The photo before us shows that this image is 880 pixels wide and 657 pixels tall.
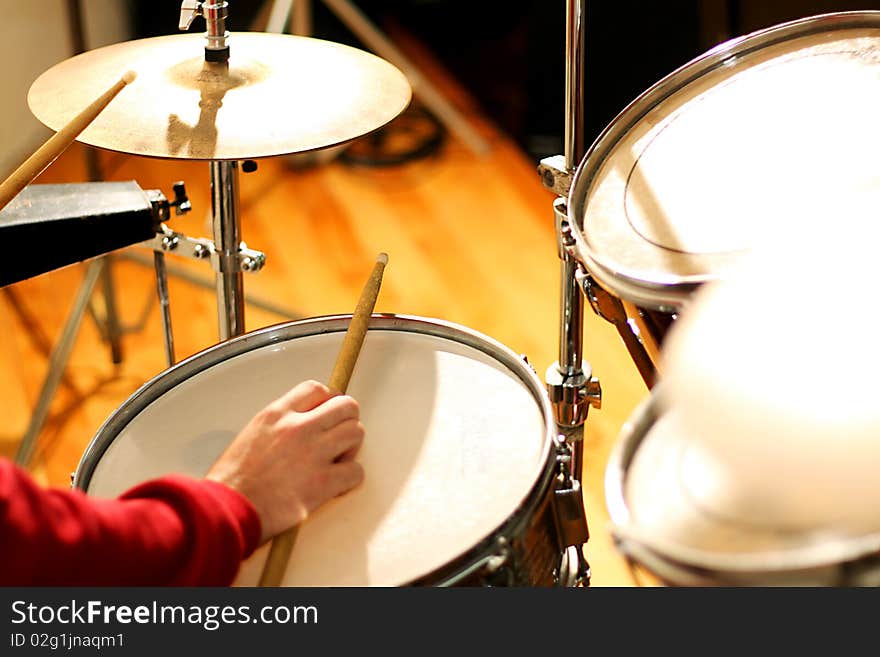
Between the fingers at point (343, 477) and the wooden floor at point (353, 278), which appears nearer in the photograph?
the fingers at point (343, 477)

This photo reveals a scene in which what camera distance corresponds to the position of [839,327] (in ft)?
1.72

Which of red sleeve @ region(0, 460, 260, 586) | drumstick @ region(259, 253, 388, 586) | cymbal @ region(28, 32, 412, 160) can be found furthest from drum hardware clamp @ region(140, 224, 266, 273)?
red sleeve @ region(0, 460, 260, 586)

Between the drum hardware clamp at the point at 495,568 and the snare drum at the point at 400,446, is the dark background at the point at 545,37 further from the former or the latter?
the drum hardware clamp at the point at 495,568

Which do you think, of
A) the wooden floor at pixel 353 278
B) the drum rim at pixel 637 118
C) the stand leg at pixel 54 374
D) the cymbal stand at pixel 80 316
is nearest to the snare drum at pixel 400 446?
the drum rim at pixel 637 118

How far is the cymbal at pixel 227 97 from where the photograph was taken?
0.97m

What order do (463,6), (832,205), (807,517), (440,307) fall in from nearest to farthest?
(807,517)
(832,205)
(440,307)
(463,6)

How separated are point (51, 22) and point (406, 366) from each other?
1.76 meters

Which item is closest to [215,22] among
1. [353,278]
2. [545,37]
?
[353,278]

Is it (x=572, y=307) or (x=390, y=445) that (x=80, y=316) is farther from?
(x=390, y=445)

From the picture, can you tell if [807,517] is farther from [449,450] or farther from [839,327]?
[449,450]

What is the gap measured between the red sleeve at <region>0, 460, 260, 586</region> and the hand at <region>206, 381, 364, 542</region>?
25 mm

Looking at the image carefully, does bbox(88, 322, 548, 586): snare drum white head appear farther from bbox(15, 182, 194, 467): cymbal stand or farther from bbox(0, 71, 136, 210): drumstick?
bbox(15, 182, 194, 467): cymbal stand

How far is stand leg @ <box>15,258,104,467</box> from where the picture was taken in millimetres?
1550

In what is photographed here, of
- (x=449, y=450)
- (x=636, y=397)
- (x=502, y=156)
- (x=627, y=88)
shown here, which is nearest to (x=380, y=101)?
(x=449, y=450)
